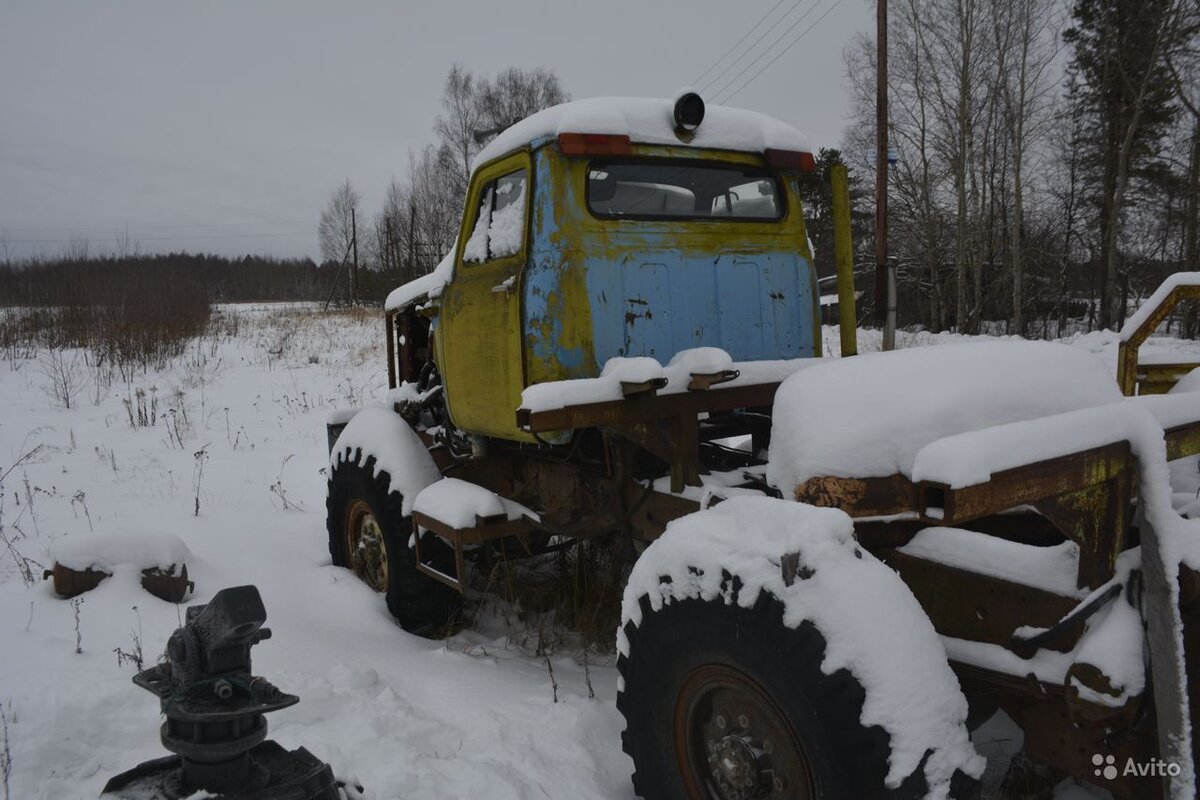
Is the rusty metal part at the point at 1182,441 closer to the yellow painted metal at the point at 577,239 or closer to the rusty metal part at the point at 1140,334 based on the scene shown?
the rusty metal part at the point at 1140,334

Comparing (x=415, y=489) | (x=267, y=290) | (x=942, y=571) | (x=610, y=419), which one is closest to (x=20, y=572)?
(x=415, y=489)

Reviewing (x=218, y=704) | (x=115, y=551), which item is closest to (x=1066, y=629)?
(x=218, y=704)

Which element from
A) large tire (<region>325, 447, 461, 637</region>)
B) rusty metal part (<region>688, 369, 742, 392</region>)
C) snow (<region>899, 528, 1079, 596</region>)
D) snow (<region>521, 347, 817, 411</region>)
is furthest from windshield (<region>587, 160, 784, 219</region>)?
large tire (<region>325, 447, 461, 637</region>)

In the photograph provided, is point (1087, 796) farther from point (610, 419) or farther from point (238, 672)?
point (238, 672)

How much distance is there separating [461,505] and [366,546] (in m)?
1.27

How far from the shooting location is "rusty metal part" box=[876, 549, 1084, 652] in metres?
1.78

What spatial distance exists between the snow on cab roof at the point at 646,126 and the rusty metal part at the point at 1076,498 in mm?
2047

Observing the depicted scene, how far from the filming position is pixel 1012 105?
2158 centimetres

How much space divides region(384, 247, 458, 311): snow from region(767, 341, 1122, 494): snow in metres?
2.33

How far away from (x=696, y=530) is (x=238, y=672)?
4.03 feet

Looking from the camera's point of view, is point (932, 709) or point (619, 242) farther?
point (619, 242)

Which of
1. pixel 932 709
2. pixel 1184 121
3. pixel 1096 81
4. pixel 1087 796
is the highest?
pixel 1096 81

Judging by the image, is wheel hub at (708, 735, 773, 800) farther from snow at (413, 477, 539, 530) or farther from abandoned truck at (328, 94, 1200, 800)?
snow at (413, 477, 539, 530)

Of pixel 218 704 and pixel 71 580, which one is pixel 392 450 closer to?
pixel 71 580
